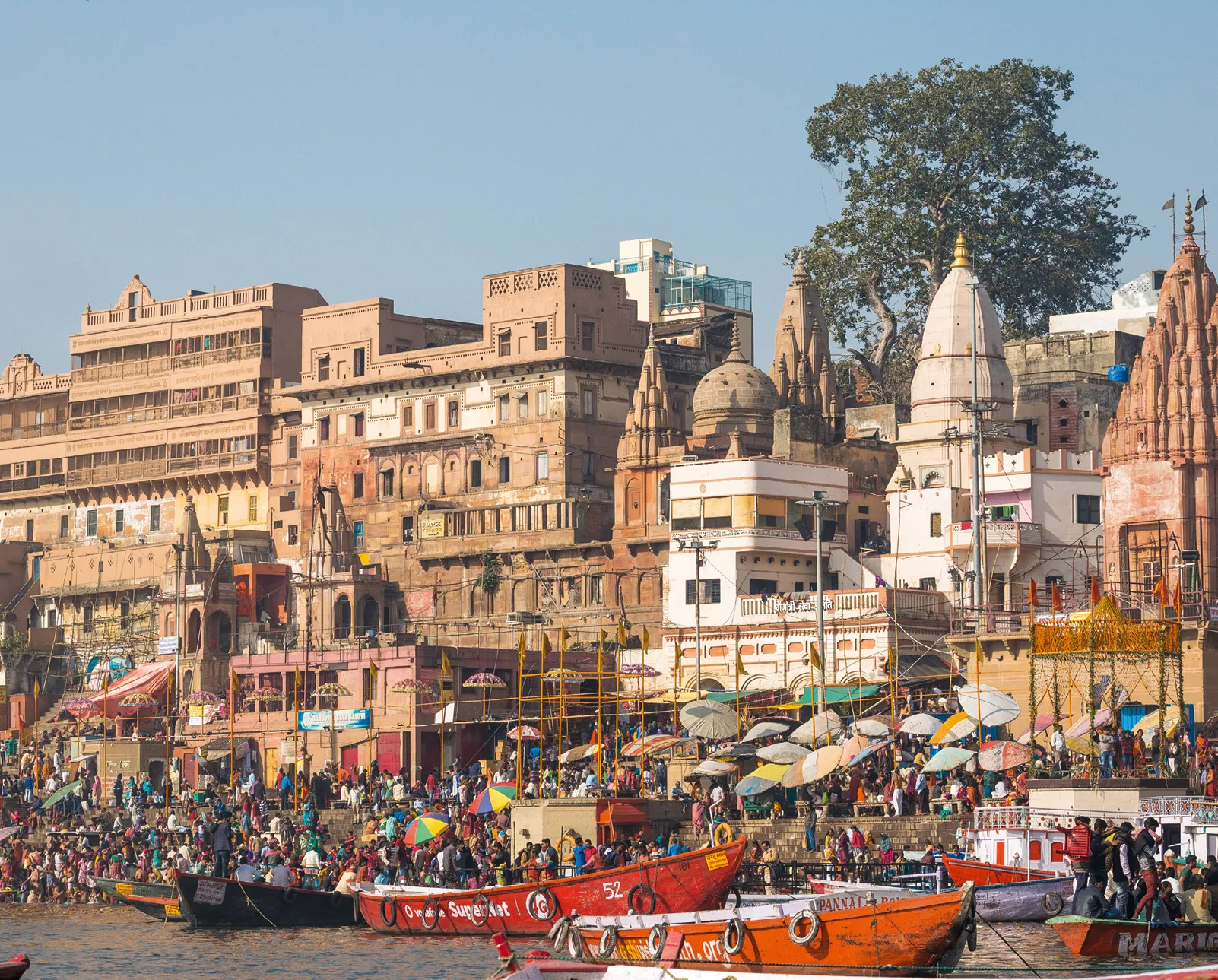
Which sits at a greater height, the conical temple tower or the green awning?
the conical temple tower

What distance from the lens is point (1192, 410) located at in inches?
2272

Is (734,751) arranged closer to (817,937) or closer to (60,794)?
(817,937)

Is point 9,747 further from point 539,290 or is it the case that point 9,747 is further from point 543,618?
point 539,290

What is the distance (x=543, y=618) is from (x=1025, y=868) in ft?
121

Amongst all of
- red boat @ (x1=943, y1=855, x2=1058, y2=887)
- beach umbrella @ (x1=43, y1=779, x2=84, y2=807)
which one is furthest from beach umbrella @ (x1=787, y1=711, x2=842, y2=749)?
beach umbrella @ (x1=43, y1=779, x2=84, y2=807)

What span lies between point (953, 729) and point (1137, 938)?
1326cm

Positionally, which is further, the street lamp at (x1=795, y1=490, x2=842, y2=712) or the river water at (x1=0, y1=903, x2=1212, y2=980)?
the street lamp at (x1=795, y1=490, x2=842, y2=712)

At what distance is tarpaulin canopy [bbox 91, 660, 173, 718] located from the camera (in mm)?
72750

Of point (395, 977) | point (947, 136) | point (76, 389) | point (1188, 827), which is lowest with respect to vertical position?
point (395, 977)

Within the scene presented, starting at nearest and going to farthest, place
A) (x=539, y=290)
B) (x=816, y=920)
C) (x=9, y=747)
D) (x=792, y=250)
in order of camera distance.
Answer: (x=816, y=920), (x=9, y=747), (x=539, y=290), (x=792, y=250)

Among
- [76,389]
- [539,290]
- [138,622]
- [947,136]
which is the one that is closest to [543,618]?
[539,290]

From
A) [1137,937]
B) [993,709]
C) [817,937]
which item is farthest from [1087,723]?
[817,937]

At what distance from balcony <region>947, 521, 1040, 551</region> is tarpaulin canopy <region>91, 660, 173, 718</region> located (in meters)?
24.0

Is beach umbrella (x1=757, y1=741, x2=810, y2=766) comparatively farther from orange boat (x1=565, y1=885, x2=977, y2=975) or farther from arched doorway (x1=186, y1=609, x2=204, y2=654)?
arched doorway (x1=186, y1=609, x2=204, y2=654)
